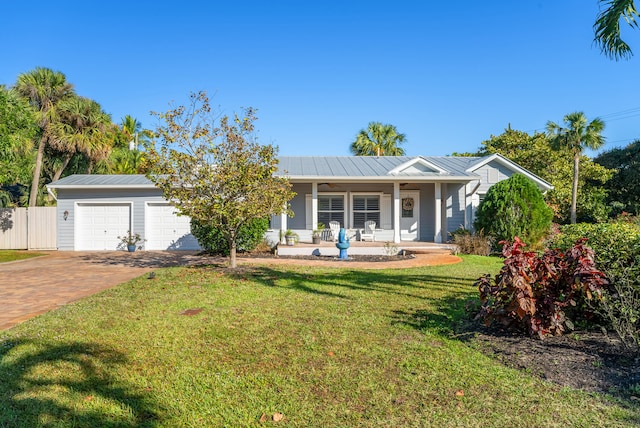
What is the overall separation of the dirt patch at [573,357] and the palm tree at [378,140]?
83.1ft

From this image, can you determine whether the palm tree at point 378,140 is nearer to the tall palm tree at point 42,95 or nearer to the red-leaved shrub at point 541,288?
the tall palm tree at point 42,95

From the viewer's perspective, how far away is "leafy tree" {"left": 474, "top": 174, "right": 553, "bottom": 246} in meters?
14.1

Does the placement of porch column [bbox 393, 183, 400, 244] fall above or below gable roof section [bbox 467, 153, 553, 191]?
below

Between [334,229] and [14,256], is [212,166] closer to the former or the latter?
[334,229]

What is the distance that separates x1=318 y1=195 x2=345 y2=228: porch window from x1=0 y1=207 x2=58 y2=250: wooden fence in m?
Answer: 12.4

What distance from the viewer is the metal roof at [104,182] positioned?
16625 mm

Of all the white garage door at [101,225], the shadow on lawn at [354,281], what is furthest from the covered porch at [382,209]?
the white garage door at [101,225]

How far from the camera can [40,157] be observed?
20.4 meters

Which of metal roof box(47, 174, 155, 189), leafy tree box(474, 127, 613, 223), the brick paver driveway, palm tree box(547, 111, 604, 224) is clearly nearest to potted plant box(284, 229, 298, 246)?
the brick paver driveway

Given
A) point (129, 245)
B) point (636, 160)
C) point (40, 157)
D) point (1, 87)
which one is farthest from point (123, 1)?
point (636, 160)

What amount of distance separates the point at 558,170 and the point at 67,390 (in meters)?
29.7

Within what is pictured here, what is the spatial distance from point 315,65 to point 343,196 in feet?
19.3

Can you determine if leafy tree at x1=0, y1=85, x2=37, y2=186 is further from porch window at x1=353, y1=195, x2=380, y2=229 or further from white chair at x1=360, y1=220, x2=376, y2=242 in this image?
white chair at x1=360, y1=220, x2=376, y2=242

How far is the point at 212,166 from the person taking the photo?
10.1 m
